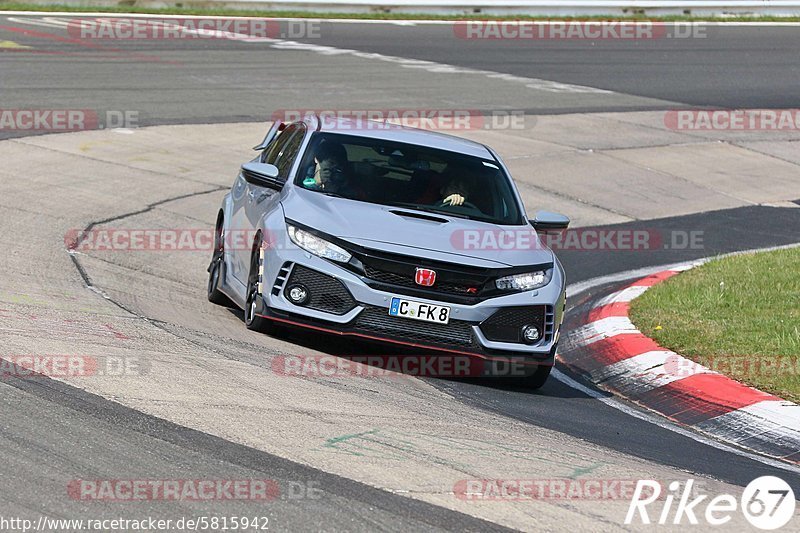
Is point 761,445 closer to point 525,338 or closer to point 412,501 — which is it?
point 525,338

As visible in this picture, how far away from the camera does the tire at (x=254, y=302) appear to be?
832 centimetres

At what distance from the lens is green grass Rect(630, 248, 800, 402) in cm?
848

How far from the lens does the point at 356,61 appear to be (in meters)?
23.8

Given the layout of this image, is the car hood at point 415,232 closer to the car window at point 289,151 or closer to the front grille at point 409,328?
the front grille at point 409,328

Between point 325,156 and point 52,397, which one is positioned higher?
point 325,156

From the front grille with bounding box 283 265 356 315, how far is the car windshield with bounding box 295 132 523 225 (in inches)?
37.7

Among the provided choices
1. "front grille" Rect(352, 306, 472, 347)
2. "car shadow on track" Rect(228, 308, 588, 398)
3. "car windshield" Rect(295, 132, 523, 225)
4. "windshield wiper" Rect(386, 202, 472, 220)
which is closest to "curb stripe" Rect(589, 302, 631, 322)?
"car windshield" Rect(295, 132, 523, 225)

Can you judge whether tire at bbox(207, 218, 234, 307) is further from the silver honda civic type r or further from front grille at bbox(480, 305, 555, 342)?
front grille at bbox(480, 305, 555, 342)

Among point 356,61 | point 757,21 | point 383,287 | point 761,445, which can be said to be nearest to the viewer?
point 761,445

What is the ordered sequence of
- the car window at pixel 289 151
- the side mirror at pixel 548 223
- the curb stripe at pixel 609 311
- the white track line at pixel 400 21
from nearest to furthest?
the side mirror at pixel 548 223
the car window at pixel 289 151
the curb stripe at pixel 609 311
the white track line at pixel 400 21

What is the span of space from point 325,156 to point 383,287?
166 centimetres

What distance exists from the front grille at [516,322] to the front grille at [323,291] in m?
0.87

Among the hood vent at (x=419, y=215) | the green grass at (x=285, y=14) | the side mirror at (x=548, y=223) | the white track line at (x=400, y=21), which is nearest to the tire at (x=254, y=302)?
the hood vent at (x=419, y=215)

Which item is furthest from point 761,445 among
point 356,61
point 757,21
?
point 757,21
